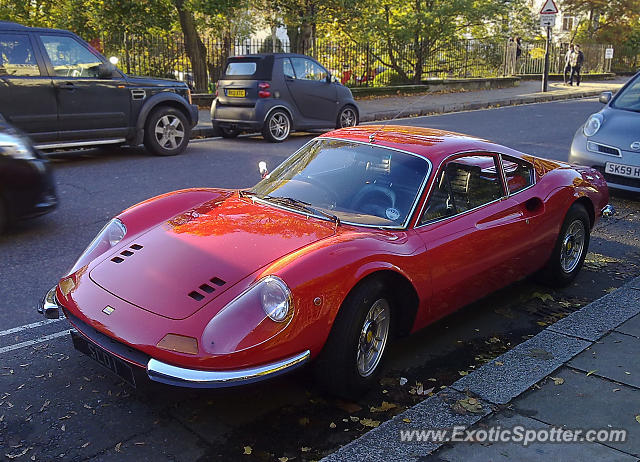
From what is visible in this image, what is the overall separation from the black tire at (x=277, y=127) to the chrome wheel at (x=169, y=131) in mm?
2002

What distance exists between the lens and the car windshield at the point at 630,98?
8698 millimetres

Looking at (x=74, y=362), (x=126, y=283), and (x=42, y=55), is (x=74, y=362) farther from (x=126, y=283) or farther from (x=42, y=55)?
Answer: (x=42, y=55)

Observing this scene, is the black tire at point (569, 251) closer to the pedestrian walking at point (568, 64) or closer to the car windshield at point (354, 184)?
the car windshield at point (354, 184)

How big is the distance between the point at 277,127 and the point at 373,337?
971 cm

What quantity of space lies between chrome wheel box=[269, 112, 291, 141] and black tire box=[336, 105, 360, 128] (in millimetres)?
1531

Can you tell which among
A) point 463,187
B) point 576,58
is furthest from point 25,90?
point 576,58

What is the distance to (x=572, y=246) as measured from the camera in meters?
5.34

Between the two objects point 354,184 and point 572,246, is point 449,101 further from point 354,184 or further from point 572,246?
point 354,184

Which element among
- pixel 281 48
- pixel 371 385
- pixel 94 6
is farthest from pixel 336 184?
pixel 281 48

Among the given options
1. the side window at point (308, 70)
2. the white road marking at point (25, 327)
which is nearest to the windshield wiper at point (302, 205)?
the white road marking at point (25, 327)

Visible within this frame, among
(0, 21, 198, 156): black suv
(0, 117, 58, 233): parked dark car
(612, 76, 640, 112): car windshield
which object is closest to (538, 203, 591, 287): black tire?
(612, 76, 640, 112): car windshield

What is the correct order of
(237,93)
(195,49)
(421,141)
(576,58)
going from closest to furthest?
(421,141), (237,93), (195,49), (576,58)

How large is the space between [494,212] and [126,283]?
248 centimetres

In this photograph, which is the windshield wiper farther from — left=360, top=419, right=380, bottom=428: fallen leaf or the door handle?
the door handle
